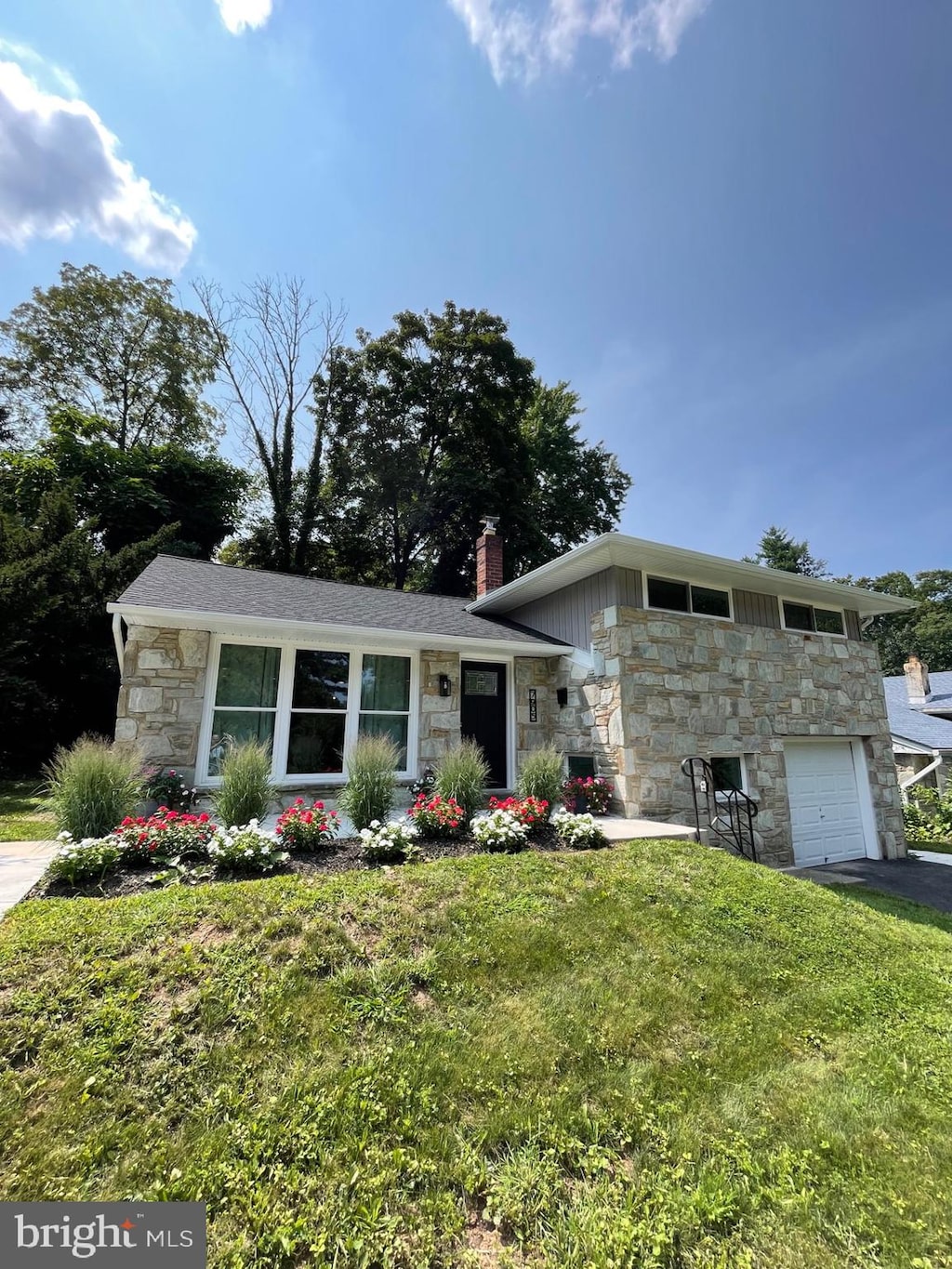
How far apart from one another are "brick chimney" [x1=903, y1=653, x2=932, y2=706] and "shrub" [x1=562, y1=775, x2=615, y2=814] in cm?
1738

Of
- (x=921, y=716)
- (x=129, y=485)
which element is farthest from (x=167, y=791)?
(x=921, y=716)

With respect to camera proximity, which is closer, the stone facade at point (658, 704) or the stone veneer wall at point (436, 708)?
the stone facade at point (658, 704)

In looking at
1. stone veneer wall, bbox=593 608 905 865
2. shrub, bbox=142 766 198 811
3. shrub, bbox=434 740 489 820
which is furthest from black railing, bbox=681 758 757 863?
shrub, bbox=142 766 198 811

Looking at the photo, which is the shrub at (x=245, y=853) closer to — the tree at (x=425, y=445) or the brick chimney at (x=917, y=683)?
the tree at (x=425, y=445)

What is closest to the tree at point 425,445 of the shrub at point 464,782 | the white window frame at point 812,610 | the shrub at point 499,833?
the white window frame at point 812,610

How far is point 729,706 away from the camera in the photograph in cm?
816

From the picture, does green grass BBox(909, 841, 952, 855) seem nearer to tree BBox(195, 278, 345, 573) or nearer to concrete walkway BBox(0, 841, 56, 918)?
concrete walkway BBox(0, 841, 56, 918)

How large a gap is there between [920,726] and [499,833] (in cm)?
1715

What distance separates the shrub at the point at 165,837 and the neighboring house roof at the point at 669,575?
552cm

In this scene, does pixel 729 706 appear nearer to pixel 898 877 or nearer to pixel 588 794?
pixel 588 794

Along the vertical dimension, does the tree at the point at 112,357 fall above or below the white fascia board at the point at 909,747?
above

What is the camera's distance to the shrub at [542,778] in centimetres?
674

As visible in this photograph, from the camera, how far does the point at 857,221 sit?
7965 mm

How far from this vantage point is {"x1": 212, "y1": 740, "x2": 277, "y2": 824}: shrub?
5.20 metres
